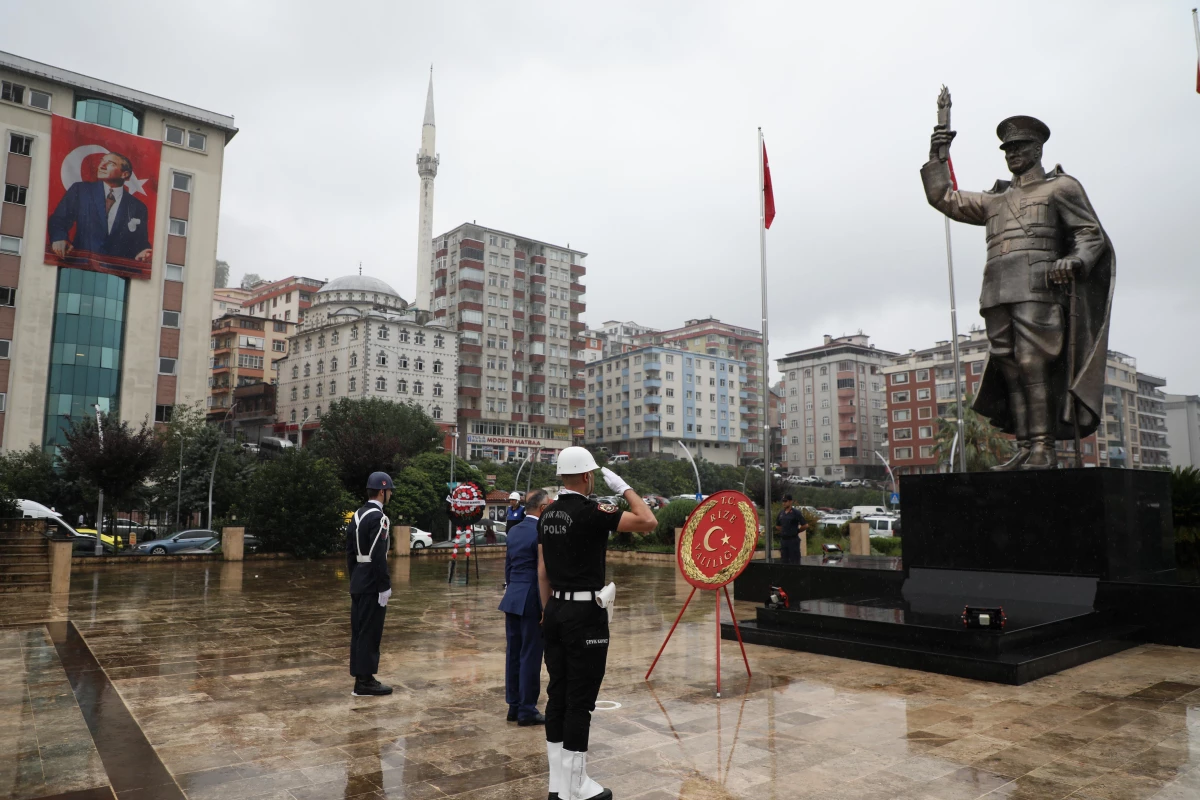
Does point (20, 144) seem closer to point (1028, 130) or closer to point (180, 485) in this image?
point (180, 485)

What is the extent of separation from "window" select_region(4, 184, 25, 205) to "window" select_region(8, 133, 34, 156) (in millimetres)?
1920

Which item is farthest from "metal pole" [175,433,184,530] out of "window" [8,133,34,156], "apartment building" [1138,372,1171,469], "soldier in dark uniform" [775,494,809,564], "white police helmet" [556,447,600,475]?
"apartment building" [1138,372,1171,469]

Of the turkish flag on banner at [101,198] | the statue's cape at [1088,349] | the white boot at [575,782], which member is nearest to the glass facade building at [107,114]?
the turkish flag on banner at [101,198]

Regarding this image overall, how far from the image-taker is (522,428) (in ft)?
274

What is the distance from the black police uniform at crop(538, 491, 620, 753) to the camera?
4.20 m

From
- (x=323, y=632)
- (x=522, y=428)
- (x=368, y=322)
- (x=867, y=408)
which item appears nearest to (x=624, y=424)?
(x=522, y=428)

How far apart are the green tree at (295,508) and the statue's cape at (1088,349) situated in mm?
22850

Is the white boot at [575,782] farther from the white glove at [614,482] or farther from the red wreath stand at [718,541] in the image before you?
the red wreath stand at [718,541]

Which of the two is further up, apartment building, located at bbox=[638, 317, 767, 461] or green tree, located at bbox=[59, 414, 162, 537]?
apartment building, located at bbox=[638, 317, 767, 461]

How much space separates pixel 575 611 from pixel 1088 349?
8.25 m

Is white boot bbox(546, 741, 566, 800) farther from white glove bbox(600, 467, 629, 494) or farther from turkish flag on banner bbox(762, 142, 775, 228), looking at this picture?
turkish flag on banner bbox(762, 142, 775, 228)

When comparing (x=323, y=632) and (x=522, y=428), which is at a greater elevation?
(x=522, y=428)

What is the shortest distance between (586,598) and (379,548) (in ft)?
10.8

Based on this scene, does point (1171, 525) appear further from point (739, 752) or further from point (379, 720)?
point (379, 720)
